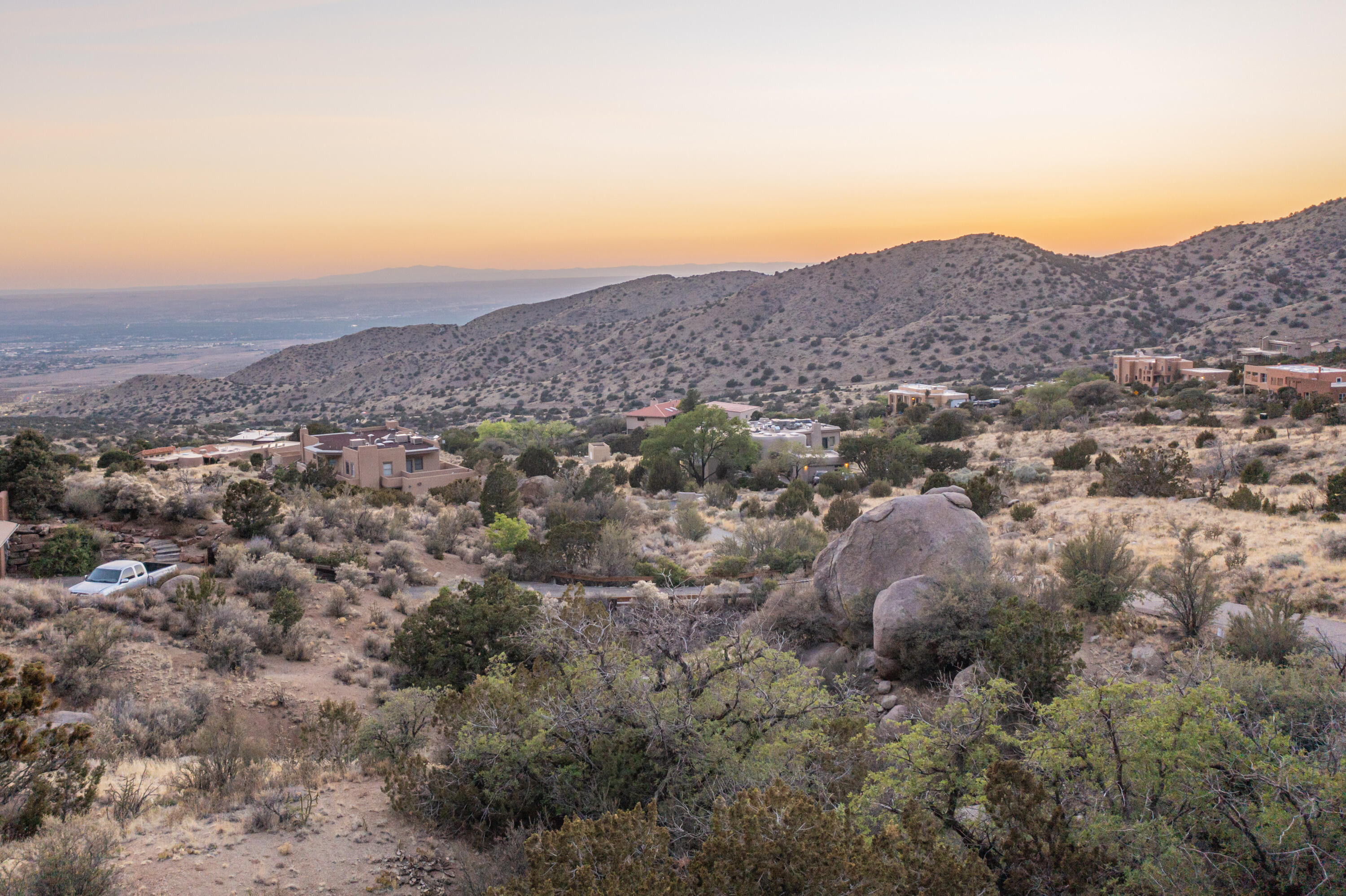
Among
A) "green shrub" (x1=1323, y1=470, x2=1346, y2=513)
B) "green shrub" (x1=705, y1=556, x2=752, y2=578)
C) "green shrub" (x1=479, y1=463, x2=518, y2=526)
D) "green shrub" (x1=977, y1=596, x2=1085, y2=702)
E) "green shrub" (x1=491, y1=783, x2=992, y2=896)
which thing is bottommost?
"green shrub" (x1=705, y1=556, x2=752, y2=578)

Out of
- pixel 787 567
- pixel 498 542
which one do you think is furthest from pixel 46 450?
pixel 787 567

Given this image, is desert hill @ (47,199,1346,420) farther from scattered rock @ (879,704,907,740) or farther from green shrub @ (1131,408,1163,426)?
scattered rock @ (879,704,907,740)

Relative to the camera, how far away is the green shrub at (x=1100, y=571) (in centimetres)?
1449

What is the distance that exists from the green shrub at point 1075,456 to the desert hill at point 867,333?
48.1m

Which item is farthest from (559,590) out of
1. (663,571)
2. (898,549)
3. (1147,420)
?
(1147,420)

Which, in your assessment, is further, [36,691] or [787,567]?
[787,567]

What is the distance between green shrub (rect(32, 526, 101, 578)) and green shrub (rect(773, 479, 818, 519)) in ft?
69.5

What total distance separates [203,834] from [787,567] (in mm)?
17946

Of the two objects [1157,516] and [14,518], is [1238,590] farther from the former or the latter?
[14,518]

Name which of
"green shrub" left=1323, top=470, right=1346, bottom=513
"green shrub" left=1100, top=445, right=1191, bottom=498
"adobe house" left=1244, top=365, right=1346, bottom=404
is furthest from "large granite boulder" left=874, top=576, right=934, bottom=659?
"adobe house" left=1244, top=365, right=1346, bottom=404

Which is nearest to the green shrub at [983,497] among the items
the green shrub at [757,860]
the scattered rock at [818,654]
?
the scattered rock at [818,654]

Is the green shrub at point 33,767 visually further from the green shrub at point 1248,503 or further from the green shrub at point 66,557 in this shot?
the green shrub at point 1248,503

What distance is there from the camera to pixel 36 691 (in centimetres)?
920

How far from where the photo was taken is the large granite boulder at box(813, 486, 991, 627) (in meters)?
15.7
